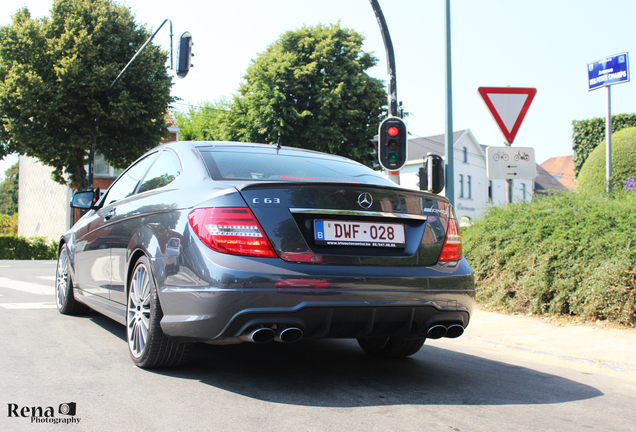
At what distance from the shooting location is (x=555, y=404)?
3.66m

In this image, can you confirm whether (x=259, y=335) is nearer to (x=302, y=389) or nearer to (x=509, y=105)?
(x=302, y=389)

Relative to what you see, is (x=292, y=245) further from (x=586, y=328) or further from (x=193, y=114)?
(x=193, y=114)

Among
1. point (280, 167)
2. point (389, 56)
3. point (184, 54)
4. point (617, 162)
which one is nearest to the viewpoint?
point (280, 167)

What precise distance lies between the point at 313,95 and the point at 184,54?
1771 cm

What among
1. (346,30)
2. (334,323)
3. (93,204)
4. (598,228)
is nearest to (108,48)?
(346,30)

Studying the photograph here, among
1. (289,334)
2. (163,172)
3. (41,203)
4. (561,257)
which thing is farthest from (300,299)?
(41,203)

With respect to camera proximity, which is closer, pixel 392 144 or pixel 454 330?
pixel 454 330

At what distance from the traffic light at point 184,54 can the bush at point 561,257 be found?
9.32 meters

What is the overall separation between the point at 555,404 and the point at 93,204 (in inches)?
178

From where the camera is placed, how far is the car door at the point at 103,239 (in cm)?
496

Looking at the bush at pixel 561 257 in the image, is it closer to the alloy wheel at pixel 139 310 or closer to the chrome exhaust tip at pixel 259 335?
the chrome exhaust tip at pixel 259 335

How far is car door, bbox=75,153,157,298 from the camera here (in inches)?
195

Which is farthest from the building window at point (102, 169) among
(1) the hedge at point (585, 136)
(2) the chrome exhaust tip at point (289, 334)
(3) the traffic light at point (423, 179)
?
(2) the chrome exhaust tip at point (289, 334)

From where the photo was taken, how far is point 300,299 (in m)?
3.32
